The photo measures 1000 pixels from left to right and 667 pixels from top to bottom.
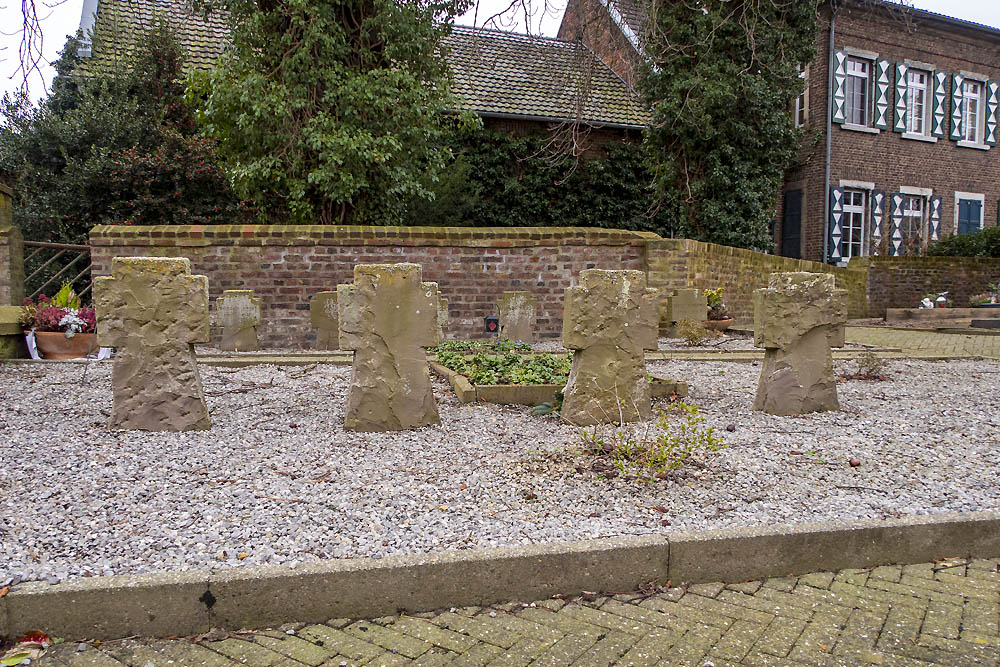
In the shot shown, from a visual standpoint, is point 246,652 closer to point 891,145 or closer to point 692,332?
point 692,332

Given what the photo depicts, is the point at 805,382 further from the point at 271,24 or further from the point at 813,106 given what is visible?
the point at 813,106

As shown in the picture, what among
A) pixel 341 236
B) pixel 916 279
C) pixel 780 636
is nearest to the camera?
pixel 780 636

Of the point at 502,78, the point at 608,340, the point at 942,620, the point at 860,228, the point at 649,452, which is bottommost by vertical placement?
the point at 942,620

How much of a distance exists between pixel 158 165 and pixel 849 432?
11.5 meters

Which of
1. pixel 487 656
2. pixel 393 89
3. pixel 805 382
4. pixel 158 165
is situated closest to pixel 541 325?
pixel 393 89

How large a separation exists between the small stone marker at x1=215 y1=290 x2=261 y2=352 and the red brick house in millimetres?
14582

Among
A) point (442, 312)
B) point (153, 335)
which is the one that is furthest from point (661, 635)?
point (442, 312)

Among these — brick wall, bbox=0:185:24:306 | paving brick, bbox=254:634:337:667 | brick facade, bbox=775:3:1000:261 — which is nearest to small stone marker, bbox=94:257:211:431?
paving brick, bbox=254:634:337:667

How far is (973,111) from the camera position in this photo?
2200 centimetres

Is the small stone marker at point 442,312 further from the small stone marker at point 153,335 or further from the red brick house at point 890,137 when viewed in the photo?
the red brick house at point 890,137

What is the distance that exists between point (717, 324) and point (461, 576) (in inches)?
391

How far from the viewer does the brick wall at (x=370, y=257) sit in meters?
9.62

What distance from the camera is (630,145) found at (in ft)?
62.3

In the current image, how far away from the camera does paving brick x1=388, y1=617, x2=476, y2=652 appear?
7.59 feet
